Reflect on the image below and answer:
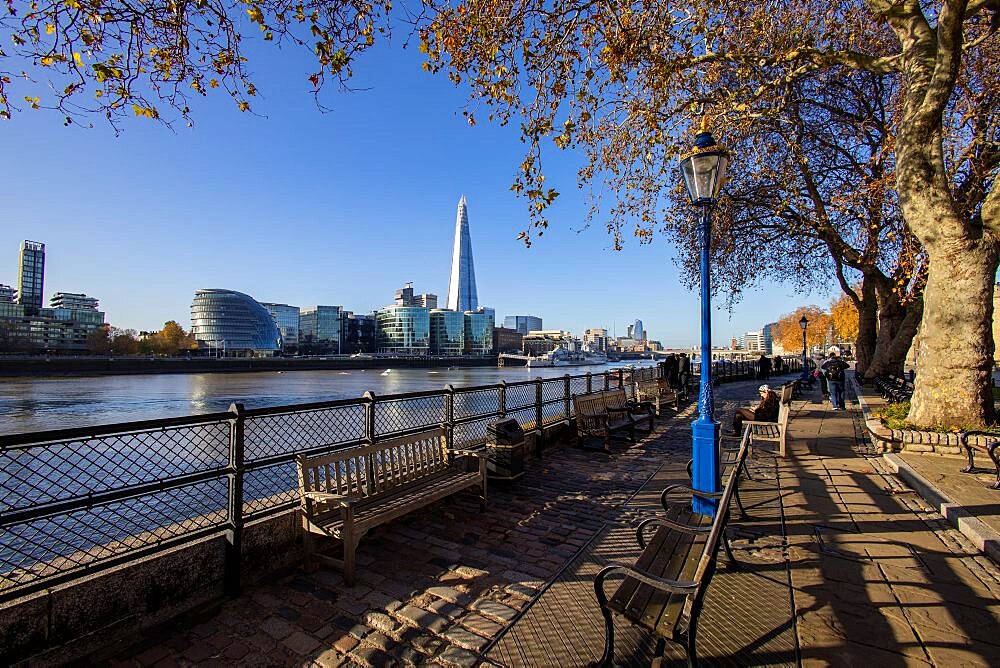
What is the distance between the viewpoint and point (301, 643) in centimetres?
312

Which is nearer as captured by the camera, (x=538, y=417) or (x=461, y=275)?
(x=538, y=417)

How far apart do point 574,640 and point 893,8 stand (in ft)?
36.8

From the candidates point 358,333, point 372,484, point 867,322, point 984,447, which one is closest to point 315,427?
point 372,484

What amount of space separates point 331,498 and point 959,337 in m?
10.4

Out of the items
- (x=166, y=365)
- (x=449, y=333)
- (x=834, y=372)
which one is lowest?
(x=166, y=365)

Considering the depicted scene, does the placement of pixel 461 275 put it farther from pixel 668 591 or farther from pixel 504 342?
pixel 668 591

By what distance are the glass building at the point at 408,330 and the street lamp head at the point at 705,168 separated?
152 m

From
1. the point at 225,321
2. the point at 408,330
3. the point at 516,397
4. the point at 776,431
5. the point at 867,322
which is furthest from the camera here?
the point at 408,330

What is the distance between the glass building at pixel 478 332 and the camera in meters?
164

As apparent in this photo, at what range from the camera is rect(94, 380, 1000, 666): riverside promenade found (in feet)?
9.82

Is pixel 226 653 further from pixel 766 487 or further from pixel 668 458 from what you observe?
pixel 668 458

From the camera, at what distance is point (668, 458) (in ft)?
28.5

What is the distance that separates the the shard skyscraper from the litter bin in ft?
612

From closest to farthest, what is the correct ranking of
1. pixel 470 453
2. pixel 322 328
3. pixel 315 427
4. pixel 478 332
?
pixel 470 453 → pixel 315 427 → pixel 478 332 → pixel 322 328
